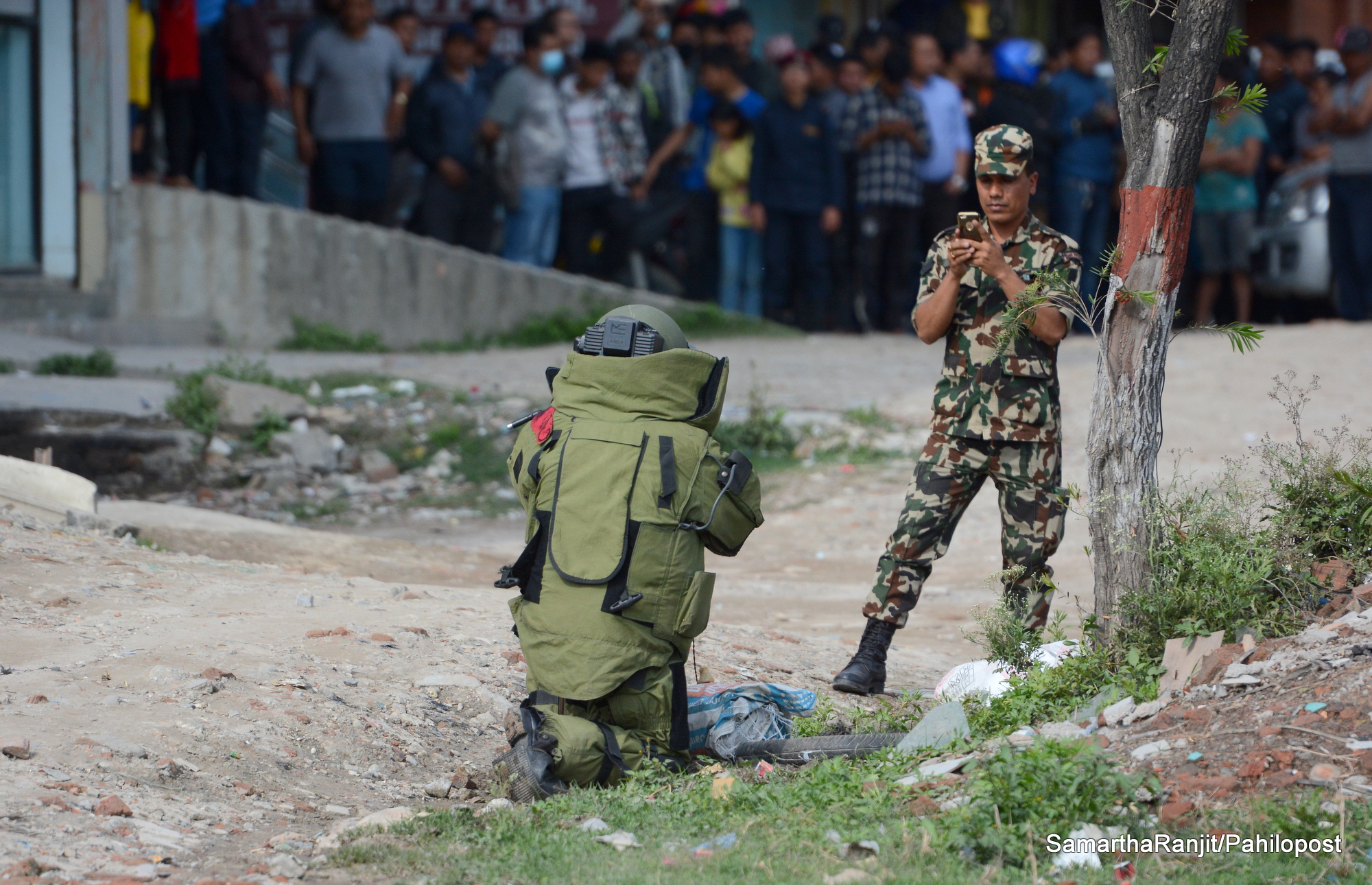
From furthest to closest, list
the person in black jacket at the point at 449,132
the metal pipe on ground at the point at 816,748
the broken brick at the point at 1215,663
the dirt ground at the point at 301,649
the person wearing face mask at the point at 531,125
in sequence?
the person wearing face mask at the point at 531,125
the person in black jacket at the point at 449,132
the metal pipe on ground at the point at 816,748
the broken brick at the point at 1215,663
the dirt ground at the point at 301,649

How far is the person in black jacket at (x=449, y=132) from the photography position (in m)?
11.2

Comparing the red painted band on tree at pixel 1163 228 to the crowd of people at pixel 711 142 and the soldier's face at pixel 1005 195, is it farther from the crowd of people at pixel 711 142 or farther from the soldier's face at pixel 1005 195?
the crowd of people at pixel 711 142

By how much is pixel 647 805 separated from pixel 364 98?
28.2 feet

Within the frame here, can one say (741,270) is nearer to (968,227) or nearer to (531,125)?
(531,125)

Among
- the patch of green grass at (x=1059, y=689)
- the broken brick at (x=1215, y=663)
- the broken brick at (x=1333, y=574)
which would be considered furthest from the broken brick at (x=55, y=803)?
the broken brick at (x=1333, y=574)

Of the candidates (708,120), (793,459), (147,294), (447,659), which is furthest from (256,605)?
(708,120)

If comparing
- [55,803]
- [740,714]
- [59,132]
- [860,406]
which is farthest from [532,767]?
[59,132]

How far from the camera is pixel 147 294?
10.6m

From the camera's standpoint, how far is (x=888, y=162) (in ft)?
37.9

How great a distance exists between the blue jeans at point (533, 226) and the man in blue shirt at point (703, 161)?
30.0 inches

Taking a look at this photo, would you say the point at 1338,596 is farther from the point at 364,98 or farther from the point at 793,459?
the point at 364,98

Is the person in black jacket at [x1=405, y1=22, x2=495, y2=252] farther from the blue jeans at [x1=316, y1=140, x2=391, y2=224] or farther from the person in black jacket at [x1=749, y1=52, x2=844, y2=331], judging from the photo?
the person in black jacket at [x1=749, y1=52, x2=844, y2=331]

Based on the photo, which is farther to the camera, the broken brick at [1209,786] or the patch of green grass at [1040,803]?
the broken brick at [1209,786]

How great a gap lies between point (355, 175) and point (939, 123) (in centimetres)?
478
